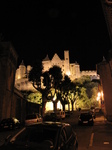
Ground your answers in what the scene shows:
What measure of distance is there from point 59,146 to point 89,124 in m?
15.2

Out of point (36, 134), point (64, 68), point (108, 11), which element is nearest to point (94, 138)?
point (36, 134)

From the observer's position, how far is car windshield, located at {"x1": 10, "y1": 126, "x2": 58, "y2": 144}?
4.10 meters

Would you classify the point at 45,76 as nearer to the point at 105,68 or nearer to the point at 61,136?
the point at 105,68

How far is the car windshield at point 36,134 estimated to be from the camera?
13.4ft

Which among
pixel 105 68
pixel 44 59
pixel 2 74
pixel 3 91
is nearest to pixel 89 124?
pixel 105 68

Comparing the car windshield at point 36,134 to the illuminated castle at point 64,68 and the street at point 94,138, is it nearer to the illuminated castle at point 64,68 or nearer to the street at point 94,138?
the street at point 94,138

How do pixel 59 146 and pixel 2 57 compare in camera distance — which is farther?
pixel 2 57

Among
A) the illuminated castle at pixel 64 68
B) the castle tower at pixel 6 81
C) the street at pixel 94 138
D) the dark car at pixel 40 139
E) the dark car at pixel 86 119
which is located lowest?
the street at pixel 94 138

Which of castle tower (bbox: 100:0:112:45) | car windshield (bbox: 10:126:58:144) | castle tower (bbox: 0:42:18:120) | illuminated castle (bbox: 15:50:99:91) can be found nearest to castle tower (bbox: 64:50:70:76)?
illuminated castle (bbox: 15:50:99:91)

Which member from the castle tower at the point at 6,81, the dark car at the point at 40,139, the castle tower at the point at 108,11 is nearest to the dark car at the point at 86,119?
the castle tower at the point at 6,81

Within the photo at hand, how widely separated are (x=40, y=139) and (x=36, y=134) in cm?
24

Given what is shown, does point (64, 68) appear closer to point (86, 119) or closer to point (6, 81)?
point (6, 81)

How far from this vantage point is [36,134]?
13.9 feet

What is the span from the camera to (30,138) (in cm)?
420
